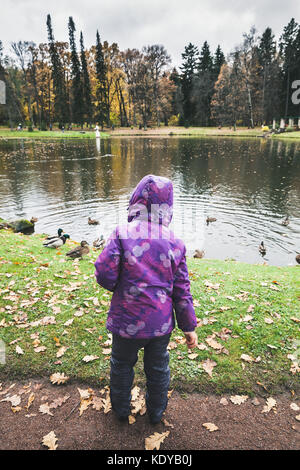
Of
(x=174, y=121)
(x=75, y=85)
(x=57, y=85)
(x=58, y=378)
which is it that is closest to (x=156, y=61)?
(x=174, y=121)

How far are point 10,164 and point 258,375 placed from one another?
25563 millimetres

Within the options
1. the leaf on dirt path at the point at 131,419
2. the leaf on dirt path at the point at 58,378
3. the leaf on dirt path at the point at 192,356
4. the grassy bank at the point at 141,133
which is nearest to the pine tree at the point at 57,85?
the grassy bank at the point at 141,133

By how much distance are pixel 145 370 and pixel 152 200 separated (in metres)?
1.58

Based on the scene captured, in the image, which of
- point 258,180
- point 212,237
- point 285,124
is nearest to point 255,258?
point 212,237

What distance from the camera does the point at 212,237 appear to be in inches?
418

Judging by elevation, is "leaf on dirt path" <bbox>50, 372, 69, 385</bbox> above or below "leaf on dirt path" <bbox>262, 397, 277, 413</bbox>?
above

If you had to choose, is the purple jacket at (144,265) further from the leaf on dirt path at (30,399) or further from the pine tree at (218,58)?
the pine tree at (218,58)

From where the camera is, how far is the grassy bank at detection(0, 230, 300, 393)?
3.51 m

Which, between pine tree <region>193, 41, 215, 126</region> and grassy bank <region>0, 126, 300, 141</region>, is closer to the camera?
grassy bank <region>0, 126, 300, 141</region>

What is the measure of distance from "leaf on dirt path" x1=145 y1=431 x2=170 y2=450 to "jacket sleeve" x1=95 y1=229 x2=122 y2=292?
5.40 ft

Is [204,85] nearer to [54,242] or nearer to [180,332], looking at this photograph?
[54,242]

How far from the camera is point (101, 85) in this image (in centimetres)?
6222

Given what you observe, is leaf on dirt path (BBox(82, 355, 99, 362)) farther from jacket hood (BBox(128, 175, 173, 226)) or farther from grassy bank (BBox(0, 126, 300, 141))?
grassy bank (BBox(0, 126, 300, 141))

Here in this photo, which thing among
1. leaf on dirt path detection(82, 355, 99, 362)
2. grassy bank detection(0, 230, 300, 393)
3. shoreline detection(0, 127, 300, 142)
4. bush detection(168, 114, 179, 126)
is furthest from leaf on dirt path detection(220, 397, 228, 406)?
bush detection(168, 114, 179, 126)
